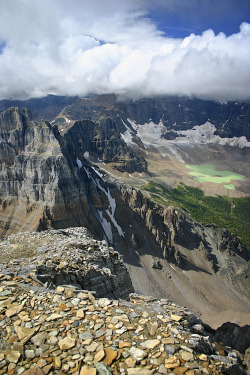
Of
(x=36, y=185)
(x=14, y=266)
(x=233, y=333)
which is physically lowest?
(x=233, y=333)

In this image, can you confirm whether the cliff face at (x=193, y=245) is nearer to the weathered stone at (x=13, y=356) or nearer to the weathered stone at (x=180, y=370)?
the weathered stone at (x=180, y=370)

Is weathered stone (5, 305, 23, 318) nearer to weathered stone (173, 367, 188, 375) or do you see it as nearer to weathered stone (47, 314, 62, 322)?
weathered stone (47, 314, 62, 322)

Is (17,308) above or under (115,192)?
above

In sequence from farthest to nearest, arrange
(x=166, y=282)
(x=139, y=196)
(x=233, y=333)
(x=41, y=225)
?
(x=139, y=196) < (x=166, y=282) < (x=41, y=225) < (x=233, y=333)

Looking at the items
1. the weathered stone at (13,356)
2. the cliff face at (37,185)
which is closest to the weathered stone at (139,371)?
the weathered stone at (13,356)

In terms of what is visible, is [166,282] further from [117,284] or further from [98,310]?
[98,310]

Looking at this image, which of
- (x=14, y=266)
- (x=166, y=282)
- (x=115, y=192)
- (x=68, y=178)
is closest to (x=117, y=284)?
(x=14, y=266)
